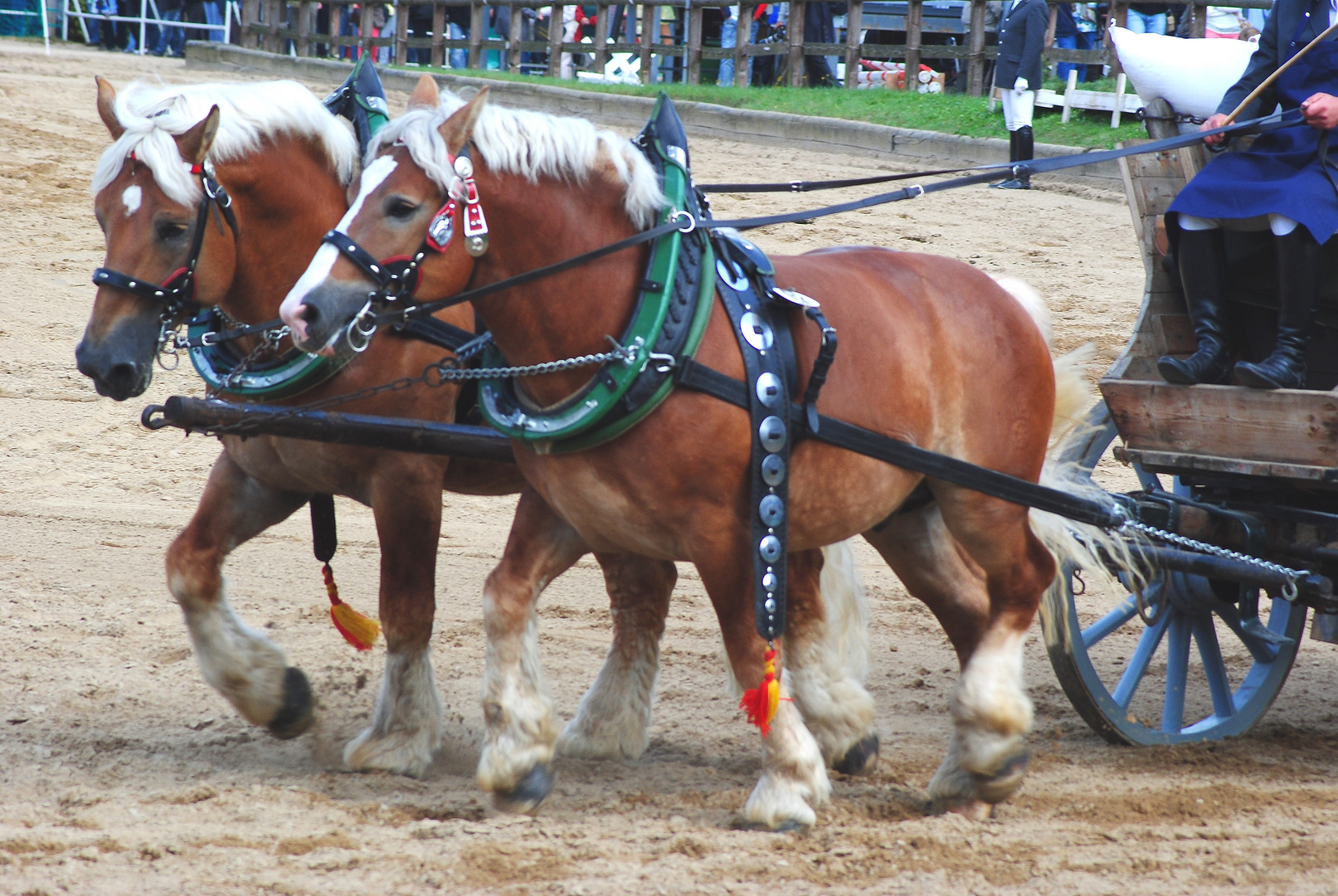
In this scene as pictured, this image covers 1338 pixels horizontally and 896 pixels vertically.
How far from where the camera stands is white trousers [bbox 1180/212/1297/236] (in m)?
3.28

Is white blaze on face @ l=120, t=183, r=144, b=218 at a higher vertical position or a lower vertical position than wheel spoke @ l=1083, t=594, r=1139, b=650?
higher

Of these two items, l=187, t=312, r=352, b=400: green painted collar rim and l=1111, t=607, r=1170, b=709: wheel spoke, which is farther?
l=1111, t=607, r=1170, b=709: wheel spoke

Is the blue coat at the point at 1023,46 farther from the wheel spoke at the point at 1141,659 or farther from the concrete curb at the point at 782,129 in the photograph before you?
the wheel spoke at the point at 1141,659

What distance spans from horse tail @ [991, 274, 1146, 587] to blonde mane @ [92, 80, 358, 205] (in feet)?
5.85

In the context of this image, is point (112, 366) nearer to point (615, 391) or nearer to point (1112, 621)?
point (615, 391)

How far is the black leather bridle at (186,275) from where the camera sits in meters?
2.99

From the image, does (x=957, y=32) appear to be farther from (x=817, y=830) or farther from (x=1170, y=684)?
(x=817, y=830)

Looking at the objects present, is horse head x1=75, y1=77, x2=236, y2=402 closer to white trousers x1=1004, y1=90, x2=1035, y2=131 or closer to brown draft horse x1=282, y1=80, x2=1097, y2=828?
brown draft horse x1=282, y1=80, x2=1097, y2=828

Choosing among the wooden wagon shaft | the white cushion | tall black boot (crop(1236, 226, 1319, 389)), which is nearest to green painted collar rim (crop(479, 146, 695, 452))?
the wooden wagon shaft

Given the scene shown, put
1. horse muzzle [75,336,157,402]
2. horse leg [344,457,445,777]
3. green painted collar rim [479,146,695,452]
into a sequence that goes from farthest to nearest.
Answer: horse leg [344,457,445,777] < horse muzzle [75,336,157,402] < green painted collar rim [479,146,695,452]

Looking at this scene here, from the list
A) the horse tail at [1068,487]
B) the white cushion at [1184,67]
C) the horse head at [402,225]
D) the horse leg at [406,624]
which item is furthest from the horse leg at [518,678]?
the white cushion at [1184,67]

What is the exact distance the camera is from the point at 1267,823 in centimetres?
307

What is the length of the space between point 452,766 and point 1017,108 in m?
8.21

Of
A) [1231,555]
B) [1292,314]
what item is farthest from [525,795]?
[1292,314]
